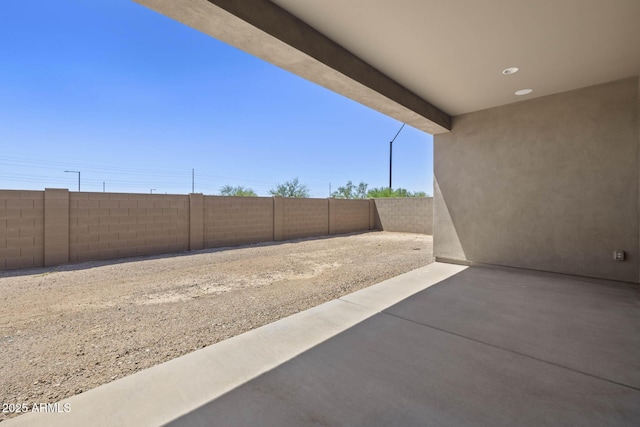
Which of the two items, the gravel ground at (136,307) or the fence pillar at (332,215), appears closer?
the gravel ground at (136,307)

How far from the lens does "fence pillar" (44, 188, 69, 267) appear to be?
5051mm

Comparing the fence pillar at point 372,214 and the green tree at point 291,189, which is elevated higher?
the green tree at point 291,189

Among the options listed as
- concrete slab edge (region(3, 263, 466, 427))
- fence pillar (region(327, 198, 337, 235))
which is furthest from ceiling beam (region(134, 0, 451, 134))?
fence pillar (region(327, 198, 337, 235))

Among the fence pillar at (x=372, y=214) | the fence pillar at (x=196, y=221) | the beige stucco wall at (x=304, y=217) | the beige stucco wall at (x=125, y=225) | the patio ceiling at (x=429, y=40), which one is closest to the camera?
the patio ceiling at (x=429, y=40)

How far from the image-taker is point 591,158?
3.71 metres

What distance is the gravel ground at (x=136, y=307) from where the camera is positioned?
179cm

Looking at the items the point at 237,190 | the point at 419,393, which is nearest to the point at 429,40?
the point at 419,393

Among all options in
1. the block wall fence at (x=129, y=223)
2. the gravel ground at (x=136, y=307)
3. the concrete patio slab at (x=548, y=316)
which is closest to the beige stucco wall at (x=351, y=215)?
the block wall fence at (x=129, y=223)

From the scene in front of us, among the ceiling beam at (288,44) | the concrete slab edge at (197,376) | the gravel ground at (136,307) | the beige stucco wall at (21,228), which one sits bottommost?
the gravel ground at (136,307)

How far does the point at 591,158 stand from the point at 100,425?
18.9 feet

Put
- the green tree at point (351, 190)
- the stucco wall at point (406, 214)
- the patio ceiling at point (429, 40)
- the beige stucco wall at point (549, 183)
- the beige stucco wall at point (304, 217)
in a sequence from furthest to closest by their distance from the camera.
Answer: the green tree at point (351, 190), the stucco wall at point (406, 214), the beige stucco wall at point (304, 217), the beige stucco wall at point (549, 183), the patio ceiling at point (429, 40)

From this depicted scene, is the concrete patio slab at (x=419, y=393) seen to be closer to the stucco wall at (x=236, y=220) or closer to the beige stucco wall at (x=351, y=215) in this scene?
the stucco wall at (x=236, y=220)

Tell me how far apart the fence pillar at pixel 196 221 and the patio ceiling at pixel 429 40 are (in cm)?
540

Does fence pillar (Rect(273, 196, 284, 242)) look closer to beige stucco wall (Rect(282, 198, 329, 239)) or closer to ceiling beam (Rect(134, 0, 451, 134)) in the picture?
beige stucco wall (Rect(282, 198, 329, 239))
